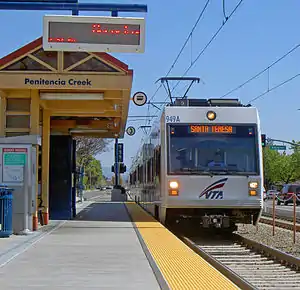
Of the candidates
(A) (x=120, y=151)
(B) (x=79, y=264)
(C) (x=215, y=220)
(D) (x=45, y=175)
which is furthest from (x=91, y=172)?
(B) (x=79, y=264)

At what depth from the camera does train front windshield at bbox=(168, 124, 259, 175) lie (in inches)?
622

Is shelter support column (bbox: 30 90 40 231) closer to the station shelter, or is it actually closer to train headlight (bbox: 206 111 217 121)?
the station shelter

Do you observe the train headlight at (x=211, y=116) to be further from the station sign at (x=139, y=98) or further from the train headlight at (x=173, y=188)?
the station sign at (x=139, y=98)

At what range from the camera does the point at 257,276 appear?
10.8 m

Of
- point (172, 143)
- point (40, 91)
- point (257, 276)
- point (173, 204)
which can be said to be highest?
point (40, 91)

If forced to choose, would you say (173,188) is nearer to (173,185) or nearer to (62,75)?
Result: (173,185)

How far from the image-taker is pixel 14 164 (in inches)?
579

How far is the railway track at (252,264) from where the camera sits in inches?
382

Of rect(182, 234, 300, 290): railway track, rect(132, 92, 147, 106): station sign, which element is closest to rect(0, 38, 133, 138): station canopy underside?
rect(182, 234, 300, 290): railway track

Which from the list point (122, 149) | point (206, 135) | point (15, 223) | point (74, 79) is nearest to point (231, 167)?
point (206, 135)

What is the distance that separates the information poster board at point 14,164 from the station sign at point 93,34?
4.02m

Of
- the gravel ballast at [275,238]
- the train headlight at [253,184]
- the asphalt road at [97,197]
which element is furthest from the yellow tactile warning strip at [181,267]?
the asphalt road at [97,197]

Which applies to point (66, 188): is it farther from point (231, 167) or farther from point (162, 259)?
point (162, 259)

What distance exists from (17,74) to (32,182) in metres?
2.78
